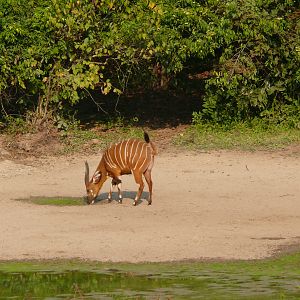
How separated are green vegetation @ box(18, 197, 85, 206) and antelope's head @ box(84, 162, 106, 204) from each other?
0.14 metres

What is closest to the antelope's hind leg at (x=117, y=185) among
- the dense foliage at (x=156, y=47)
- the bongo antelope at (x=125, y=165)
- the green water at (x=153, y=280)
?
the bongo antelope at (x=125, y=165)

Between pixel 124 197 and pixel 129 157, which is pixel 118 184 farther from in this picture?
pixel 129 157

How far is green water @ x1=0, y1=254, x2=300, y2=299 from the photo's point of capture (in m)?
9.45

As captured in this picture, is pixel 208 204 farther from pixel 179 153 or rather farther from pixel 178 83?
pixel 178 83

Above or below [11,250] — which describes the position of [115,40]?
above

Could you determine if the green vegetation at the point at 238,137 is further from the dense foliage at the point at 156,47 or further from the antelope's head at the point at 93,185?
the antelope's head at the point at 93,185

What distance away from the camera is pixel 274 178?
15742 millimetres

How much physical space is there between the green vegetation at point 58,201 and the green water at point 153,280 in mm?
3350

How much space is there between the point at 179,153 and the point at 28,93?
3.68 m

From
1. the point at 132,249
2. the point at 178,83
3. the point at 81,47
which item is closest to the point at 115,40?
the point at 81,47

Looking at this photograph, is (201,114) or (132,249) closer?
(132,249)

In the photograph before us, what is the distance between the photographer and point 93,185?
14727mm

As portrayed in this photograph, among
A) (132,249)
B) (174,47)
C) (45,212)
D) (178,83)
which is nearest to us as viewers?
(132,249)

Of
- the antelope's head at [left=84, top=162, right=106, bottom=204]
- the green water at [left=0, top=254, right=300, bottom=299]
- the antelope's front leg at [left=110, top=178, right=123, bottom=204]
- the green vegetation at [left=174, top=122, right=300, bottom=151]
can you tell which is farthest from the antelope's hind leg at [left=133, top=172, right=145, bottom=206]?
the green vegetation at [left=174, top=122, right=300, bottom=151]
